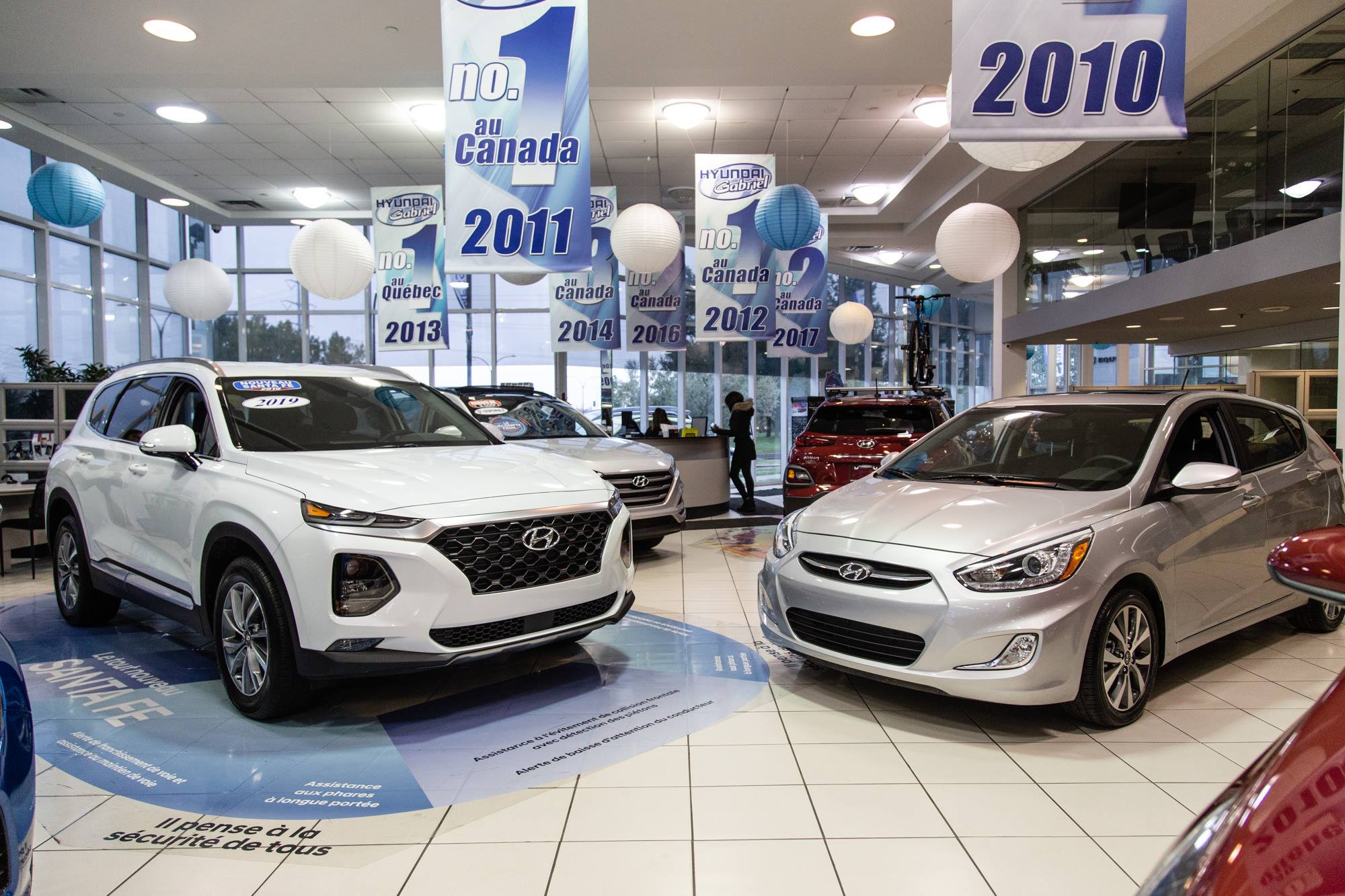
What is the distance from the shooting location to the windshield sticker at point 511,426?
7.01m

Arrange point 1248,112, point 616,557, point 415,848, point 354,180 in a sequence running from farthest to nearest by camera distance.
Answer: point 354,180 → point 1248,112 → point 616,557 → point 415,848

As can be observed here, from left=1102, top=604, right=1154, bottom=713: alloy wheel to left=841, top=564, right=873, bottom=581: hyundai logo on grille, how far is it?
35.5 inches

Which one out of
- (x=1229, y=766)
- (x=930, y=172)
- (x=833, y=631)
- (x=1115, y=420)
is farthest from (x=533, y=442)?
(x=930, y=172)

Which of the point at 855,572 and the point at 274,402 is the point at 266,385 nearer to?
the point at 274,402

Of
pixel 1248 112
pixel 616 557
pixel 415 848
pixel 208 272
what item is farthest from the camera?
pixel 208 272

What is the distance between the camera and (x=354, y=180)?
12609 mm

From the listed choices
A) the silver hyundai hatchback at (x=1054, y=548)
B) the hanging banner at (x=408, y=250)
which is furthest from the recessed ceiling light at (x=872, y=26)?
the hanging banner at (x=408, y=250)

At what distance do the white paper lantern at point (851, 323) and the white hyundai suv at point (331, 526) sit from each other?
1086 cm

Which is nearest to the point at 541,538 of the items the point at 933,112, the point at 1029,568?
the point at 1029,568

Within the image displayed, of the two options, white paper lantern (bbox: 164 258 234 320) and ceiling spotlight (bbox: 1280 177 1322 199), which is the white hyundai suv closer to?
ceiling spotlight (bbox: 1280 177 1322 199)

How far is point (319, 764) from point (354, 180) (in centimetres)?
1161

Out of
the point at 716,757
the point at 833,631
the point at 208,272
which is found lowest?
the point at 716,757

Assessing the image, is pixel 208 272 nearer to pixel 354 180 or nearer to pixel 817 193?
pixel 354 180

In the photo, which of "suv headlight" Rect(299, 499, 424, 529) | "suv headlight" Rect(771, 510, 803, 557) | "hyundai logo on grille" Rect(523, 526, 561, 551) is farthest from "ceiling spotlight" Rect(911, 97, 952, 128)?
"suv headlight" Rect(299, 499, 424, 529)
